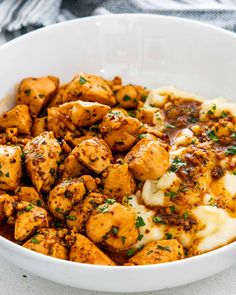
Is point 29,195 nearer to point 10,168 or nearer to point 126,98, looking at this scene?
point 10,168

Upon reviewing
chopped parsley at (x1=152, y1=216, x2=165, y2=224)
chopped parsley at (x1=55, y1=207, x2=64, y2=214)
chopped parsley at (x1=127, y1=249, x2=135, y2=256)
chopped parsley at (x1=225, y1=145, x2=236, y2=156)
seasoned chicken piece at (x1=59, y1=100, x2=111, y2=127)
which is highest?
seasoned chicken piece at (x1=59, y1=100, x2=111, y2=127)

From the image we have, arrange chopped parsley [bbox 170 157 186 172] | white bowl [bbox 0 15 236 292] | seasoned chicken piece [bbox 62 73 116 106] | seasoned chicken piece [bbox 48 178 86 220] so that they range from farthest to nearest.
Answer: white bowl [bbox 0 15 236 292] < seasoned chicken piece [bbox 62 73 116 106] < chopped parsley [bbox 170 157 186 172] < seasoned chicken piece [bbox 48 178 86 220]

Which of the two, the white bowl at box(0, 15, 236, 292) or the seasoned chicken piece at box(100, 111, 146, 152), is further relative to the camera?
the white bowl at box(0, 15, 236, 292)

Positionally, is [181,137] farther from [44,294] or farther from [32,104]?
[44,294]

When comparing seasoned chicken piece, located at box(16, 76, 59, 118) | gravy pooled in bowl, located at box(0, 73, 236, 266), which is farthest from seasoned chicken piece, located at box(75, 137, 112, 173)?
seasoned chicken piece, located at box(16, 76, 59, 118)

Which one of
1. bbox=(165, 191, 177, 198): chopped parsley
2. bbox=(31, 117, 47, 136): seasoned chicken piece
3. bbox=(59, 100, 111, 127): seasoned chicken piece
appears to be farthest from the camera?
bbox=(31, 117, 47, 136): seasoned chicken piece

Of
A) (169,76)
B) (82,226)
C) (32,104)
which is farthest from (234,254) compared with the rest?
(169,76)

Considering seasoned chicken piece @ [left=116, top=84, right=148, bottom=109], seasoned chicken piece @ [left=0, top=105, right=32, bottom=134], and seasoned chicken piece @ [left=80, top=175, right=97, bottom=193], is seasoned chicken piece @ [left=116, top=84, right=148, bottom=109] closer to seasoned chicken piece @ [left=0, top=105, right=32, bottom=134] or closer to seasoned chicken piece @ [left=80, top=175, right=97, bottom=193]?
seasoned chicken piece @ [left=0, top=105, right=32, bottom=134]
